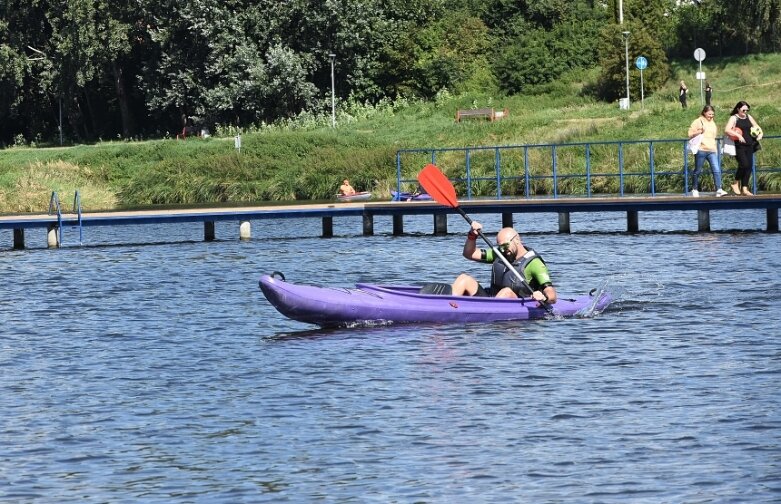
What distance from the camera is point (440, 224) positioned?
116ft

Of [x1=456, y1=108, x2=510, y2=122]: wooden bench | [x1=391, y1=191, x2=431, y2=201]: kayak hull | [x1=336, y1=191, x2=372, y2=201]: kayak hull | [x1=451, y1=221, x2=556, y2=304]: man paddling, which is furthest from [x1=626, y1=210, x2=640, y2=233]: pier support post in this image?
[x1=456, y1=108, x2=510, y2=122]: wooden bench

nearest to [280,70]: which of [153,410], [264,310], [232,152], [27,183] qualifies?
[232,152]

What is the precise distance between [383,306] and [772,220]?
15443 mm

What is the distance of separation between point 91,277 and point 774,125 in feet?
85.7

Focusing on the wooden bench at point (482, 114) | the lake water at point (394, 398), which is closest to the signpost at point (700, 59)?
the wooden bench at point (482, 114)

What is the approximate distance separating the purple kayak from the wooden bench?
40301 mm

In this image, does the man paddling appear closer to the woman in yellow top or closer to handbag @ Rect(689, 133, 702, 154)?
the woman in yellow top

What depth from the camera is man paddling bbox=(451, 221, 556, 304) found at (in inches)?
720

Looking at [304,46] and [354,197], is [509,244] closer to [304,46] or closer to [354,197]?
[354,197]

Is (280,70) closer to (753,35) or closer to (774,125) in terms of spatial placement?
(753,35)

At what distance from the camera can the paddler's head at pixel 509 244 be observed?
18.2m

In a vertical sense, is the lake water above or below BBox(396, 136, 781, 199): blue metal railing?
below

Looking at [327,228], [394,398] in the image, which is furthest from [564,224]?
[394,398]

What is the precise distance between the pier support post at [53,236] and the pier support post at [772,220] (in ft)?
52.0
